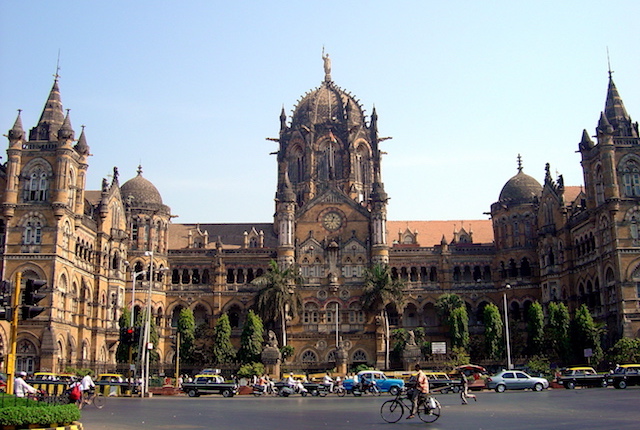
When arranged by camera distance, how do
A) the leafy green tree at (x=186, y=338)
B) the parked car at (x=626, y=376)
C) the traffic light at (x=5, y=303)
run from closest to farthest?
the traffic light at (x=5, y=303) → the parked car at (x=626, y=376) → the leafy green tree at (x=186, y=338)

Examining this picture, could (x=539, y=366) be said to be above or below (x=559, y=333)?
below

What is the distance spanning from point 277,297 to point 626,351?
3203 centimetres

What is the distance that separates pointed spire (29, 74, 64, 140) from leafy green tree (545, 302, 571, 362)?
48168 mm

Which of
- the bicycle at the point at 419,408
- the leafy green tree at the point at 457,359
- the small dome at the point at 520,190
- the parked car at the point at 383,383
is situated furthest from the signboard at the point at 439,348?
the bicycle at the point at 419,408

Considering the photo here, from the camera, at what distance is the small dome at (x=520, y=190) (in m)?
84.0

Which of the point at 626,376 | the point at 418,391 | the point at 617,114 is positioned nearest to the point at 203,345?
the point at 626,376

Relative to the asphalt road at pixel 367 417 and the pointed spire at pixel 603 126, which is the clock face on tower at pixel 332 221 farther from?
the asphalt road at pixel 367 417

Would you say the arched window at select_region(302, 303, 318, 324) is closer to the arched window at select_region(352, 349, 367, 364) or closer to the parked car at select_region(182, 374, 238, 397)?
the arched window at select_region(352, 349, 367, 364)

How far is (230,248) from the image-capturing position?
85625mm

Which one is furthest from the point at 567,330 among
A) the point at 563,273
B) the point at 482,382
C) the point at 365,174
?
the point at 365,174

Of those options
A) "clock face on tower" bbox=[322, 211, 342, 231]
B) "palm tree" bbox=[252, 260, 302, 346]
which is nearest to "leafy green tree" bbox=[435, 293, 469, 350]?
"palm tree" bbox=[252, 260, 302, 346]

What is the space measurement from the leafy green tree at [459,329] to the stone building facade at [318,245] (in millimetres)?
6055

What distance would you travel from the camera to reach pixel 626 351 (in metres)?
60.3

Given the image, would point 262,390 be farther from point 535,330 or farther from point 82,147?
point 82,147
